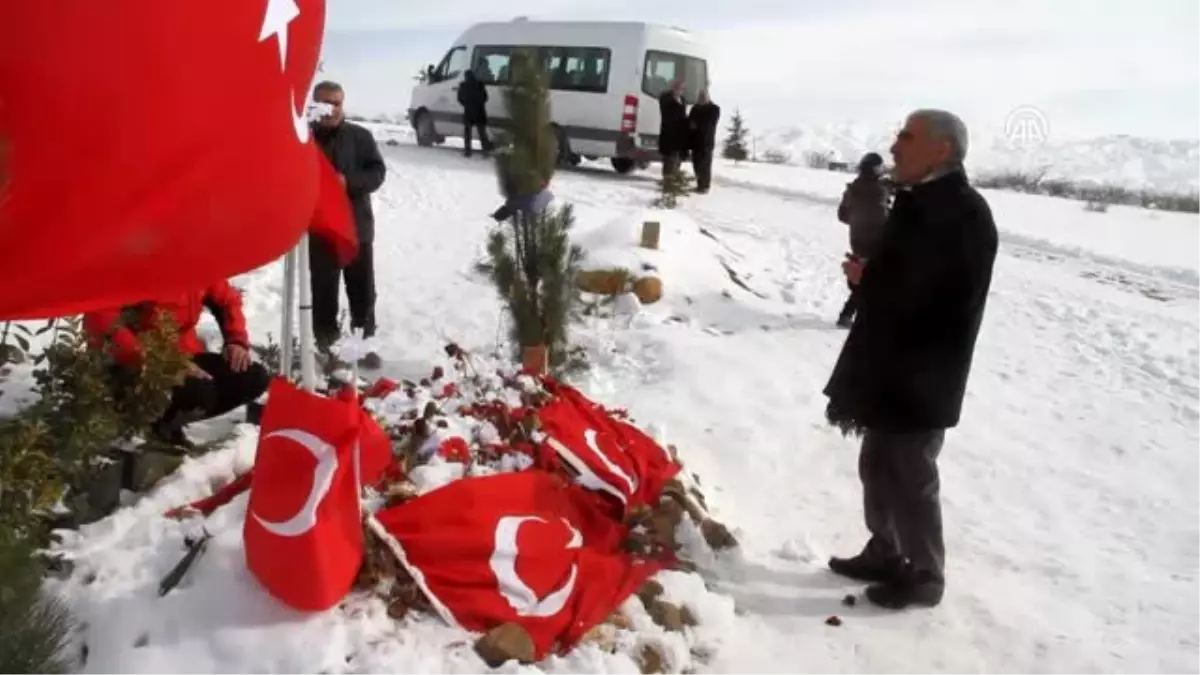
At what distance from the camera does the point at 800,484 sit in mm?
5059

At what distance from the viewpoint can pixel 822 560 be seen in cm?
427

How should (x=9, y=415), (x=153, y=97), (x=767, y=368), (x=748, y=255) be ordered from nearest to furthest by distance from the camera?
(x=153, y=97) < (x=9, y=415) < (x=767, y=368) < (x=748, y=255)

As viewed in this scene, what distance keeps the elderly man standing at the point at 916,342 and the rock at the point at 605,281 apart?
3.96 metres

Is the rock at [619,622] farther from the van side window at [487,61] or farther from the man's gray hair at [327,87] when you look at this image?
the van side window at [487,61]

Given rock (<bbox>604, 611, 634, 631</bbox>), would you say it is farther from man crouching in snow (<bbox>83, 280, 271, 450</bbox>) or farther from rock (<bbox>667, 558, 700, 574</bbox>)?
man crouching in snow (<bbox>83, 280, 271, 450</bbox>)

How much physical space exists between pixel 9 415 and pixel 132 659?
125cm

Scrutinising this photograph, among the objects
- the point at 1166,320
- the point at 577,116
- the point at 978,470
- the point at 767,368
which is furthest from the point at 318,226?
the point at 577,116

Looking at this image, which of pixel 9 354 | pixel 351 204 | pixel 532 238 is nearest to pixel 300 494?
pixel 9 354

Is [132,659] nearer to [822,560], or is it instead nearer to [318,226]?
[318,226]

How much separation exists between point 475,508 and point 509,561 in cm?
23

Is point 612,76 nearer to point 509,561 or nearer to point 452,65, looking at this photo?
point 452,65

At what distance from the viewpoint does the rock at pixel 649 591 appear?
3.58 meters

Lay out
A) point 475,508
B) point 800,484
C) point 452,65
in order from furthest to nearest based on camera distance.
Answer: point 452,65, point 800,484, point 475,508

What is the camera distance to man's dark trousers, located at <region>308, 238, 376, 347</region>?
592 centimetres
